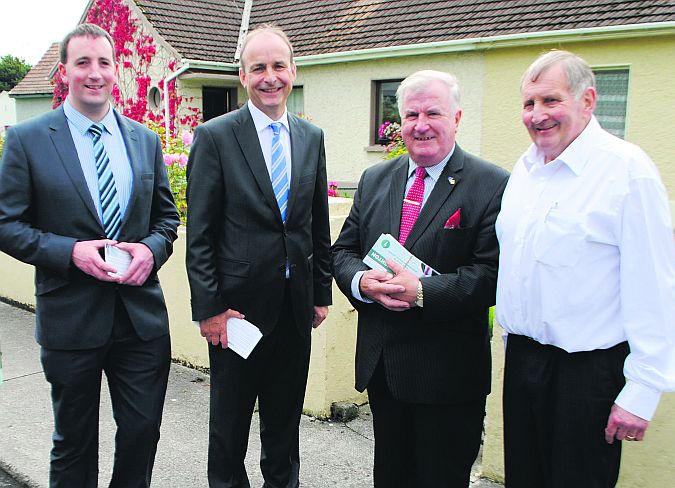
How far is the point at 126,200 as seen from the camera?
296 cm

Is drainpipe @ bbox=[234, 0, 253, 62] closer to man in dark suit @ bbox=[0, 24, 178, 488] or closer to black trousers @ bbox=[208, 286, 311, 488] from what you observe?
man in dark suit @ bbox=[0, 24, 178, 488]

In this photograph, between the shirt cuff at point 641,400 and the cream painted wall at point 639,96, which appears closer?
the shirt cuff at point 641,400

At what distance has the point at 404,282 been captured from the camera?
255cm

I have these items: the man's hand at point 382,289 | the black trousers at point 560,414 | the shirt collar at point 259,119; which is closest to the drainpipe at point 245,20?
the shirt collar at point 259,119

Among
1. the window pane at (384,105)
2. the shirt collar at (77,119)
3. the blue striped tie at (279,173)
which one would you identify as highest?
the window pane at (384,105)

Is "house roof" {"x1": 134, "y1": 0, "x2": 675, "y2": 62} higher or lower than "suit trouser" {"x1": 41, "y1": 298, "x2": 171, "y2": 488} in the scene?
higher

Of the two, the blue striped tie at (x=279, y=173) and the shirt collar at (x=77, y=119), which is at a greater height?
the shirt collar at (x=77, y=119)

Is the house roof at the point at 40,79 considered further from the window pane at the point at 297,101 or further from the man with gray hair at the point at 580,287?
the man with gray hair at the point at 580,287

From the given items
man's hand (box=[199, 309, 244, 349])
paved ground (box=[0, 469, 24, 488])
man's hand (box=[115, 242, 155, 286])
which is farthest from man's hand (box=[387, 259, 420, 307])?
paved ground (box=[0, 469, 24, 488])

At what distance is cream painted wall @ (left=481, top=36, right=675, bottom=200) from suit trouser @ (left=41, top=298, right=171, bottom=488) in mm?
7994

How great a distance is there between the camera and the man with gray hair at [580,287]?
207 cm

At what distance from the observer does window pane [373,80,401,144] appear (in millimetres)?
13039

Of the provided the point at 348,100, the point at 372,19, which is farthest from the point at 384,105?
the point at 372,19

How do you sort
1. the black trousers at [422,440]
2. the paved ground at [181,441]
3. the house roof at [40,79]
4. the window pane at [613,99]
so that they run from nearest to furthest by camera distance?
the black trousers at [422,440]
the paved ground at [181,441]
the window pane at [613,99]
the house roof at [40,79]
